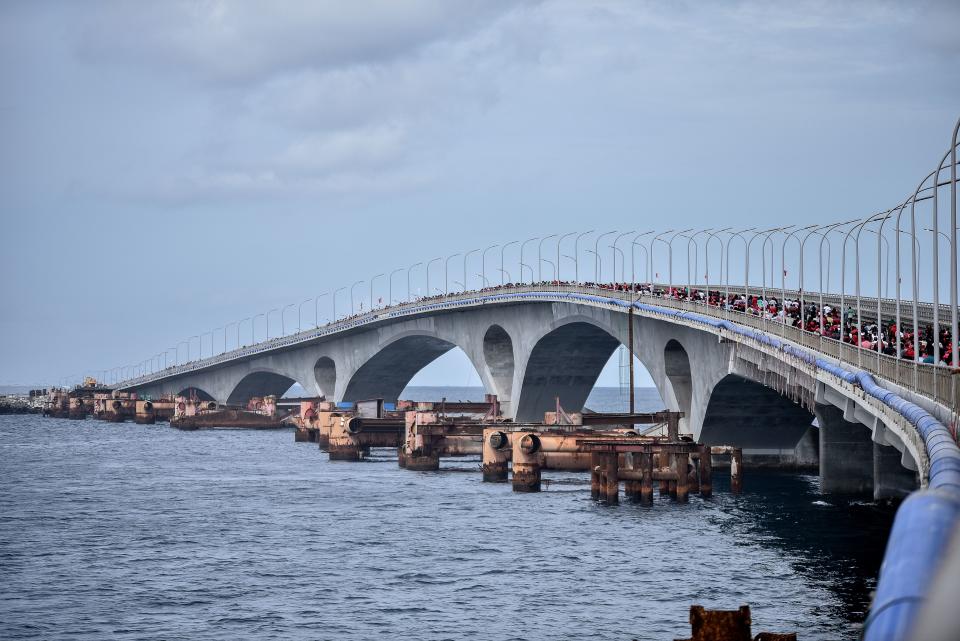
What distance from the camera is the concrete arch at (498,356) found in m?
131

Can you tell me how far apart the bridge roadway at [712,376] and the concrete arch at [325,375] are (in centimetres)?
22

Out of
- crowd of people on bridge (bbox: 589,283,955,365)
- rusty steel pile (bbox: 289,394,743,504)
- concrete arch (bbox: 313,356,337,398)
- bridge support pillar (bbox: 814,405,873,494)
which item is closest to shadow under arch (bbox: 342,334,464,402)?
concrete arch (bbox: 313,356,337,398)

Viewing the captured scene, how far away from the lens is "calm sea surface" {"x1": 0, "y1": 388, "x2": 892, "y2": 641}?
36375 millimetres

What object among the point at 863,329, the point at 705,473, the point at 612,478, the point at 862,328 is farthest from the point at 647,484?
the point at 862,328

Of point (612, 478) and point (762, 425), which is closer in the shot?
point (612, 478)

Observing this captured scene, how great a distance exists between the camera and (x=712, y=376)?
80.5 m

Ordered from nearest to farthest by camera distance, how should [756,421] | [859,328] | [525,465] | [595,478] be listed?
[859,328] → [595,478] → [525,465] → [756,421]

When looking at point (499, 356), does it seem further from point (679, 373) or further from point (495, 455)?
point (495, 455)

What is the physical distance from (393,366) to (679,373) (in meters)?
77.4

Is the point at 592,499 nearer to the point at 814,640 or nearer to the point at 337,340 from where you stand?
the point at 814,640

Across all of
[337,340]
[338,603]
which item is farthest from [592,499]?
[337,340]

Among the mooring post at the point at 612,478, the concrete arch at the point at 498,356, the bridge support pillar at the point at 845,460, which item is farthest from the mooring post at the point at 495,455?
the concrete arch at the point at 498,356

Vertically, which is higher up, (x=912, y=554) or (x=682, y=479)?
(x=912, y=554)

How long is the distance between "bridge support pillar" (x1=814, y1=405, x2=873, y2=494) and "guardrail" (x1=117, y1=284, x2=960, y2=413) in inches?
266
